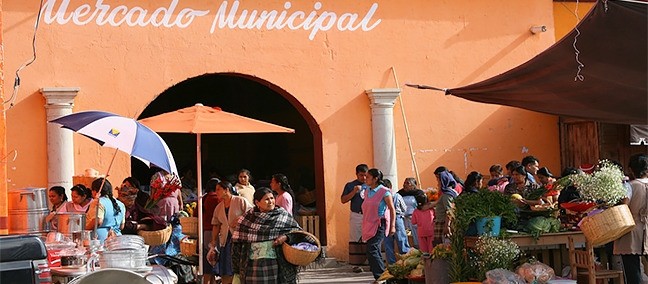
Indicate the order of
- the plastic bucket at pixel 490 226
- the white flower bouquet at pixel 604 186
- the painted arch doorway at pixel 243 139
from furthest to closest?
1. the painted arch doorway at pixel 243 139
2. the plastic bucket at pixel 490 226
3. the white flower bouquet at pixel 604 186

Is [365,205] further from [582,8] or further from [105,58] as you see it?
[582,8]

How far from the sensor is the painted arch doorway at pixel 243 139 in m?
19.5

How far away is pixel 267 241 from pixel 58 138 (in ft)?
15.5

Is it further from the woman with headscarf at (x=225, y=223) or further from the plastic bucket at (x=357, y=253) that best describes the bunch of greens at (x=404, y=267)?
the plastic bucket at (x=357, y=253)

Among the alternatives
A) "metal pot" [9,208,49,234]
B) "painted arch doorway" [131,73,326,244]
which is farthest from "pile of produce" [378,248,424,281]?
"painted arch doorway" [131,73,326,244]

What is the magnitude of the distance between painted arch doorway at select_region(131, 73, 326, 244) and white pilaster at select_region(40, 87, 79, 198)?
5148 mm

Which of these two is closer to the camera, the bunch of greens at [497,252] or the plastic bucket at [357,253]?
the bunch of greens at [497,252]

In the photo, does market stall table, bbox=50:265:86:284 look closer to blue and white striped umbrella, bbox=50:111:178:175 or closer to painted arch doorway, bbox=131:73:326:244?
blue and white striped umbrella, bbox=50:111:178:175

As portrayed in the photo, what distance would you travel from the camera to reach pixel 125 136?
8.80 metres

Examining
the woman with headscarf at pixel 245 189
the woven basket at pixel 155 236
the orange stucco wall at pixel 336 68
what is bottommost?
the woven basket at pixel 155 236

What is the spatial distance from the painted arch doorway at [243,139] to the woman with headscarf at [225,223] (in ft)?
22.5

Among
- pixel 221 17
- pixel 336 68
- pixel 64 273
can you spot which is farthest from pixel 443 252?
pixel 221 17

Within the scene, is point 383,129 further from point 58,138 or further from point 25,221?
point 25,221

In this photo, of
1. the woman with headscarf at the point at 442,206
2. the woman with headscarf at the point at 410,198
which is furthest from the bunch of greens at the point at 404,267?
the woman with headscarf at the point at 410,198
